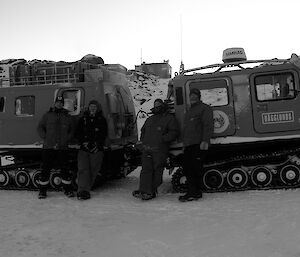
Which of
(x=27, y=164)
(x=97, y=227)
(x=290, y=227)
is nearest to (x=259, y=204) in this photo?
(x=290, y=227)

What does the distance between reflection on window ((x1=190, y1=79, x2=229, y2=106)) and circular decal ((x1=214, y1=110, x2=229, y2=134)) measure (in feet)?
0.67

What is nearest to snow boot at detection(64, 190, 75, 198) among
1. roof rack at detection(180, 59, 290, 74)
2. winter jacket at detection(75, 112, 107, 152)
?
winter jacket at detection(75, 112, 107, 152)

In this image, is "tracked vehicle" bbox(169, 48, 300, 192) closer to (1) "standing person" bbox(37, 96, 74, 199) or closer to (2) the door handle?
(2) the door handle

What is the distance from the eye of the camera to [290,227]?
5543mm

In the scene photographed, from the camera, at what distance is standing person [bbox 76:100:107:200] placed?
29.1 feet

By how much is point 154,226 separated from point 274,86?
3.97 m

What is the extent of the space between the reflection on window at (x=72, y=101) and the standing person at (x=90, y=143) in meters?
0.66

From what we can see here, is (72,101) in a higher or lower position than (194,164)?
higher

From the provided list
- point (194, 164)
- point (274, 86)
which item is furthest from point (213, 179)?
point (274, 86)

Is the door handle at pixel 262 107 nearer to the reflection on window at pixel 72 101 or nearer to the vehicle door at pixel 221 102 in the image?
the vehicle door at pixel 221 102

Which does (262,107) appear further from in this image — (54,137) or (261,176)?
(54,137)

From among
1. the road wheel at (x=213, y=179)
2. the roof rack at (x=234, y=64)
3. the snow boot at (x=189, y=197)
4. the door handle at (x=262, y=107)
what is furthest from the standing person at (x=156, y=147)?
the door handle at (x=262, y=107)

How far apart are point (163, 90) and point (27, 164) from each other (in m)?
26.0

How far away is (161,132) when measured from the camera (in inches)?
341
